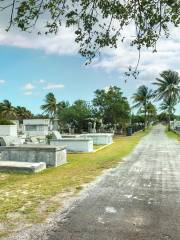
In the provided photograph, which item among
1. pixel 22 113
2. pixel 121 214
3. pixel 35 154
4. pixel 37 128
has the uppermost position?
pixel 22 113

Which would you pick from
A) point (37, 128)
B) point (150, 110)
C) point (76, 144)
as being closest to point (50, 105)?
point (150, 110)

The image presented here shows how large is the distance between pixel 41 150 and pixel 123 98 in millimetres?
47026

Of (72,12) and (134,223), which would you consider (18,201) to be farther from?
(72,12)

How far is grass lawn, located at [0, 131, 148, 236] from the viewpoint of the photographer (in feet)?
22.9

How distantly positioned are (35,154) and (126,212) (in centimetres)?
842

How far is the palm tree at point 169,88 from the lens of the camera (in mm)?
73562

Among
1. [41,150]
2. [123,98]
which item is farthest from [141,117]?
[41,150]

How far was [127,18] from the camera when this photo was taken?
724 cm

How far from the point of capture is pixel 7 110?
305ft

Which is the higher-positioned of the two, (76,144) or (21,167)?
(76,144)

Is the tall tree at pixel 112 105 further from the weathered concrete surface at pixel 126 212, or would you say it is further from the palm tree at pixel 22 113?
the weathered concrete surface at pixel 126 212

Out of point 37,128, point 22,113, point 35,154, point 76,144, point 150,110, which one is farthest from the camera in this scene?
point 150,110

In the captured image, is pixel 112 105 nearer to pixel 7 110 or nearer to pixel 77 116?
pixel 77 116

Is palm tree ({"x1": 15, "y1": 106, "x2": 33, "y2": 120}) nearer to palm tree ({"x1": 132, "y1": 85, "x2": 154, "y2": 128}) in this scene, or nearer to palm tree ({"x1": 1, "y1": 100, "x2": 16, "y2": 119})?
palm tree ({"x1": 1, "y1": 100, "x2": 16, "y2": 119})
